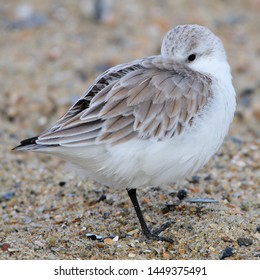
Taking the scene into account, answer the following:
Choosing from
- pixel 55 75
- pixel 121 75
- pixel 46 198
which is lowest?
pixel 46 198

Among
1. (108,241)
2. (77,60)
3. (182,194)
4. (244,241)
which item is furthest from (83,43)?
(244,241)

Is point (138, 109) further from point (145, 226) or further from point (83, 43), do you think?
point (83, 43)

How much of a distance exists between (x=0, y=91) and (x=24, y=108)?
418 mm

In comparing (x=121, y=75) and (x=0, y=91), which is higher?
(x=121, y=75)

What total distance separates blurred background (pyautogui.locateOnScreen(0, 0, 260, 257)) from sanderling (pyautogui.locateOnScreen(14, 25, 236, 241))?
824mm

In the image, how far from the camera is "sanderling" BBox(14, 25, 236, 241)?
3.61m

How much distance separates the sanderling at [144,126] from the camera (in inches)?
142

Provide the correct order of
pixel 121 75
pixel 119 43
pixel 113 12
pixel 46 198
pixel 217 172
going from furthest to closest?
1. pixel 113 12
2. pixel 119 43
3. pixel 217 172
4. pixel 46 198
5. pixel 121 75

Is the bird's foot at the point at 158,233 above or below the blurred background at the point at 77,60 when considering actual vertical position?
below

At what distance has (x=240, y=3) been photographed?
8.50m

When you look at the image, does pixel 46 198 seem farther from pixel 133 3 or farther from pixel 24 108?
pixel 133 3

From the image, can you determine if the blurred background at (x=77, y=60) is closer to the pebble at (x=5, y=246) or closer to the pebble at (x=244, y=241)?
the pebble at (x=5, y=246)

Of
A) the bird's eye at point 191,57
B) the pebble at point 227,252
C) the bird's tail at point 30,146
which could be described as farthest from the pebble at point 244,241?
the bird's tail at point 30,146

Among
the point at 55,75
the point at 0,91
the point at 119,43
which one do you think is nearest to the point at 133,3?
the point at 119,43
